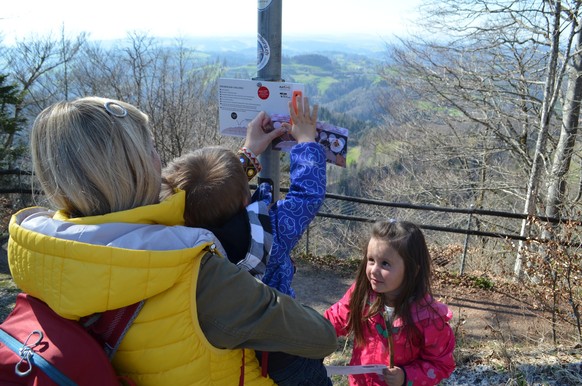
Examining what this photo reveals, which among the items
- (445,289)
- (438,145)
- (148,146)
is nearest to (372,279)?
(148,146)

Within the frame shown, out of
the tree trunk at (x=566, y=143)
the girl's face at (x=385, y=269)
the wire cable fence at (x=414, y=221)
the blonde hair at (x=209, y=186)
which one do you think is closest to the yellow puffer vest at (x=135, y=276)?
the blonde hair at (x=209, y=186)

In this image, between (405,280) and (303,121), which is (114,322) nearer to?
(303,121)

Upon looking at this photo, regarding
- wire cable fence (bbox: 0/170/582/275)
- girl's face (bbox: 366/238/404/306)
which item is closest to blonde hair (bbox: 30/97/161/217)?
girl's face (bbox: 366/238/404/306)

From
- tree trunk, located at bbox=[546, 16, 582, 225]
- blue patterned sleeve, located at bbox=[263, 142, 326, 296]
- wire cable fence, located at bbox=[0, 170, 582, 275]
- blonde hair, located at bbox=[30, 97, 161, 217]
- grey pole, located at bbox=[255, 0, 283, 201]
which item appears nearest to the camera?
blonde hair, located at bbox=[30, 97, 161, 217]

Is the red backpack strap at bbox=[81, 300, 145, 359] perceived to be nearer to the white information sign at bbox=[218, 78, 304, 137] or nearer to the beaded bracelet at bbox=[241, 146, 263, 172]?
the beaded bracelet at bbox=[241, 146, 263, 172]

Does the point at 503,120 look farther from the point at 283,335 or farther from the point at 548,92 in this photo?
the point at 283,335

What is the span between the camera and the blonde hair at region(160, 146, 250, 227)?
4.61 feet

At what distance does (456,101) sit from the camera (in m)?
12.4

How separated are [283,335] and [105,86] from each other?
55.6 feet

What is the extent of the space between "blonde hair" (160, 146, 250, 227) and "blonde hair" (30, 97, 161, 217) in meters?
0.20

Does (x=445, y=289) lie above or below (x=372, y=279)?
below

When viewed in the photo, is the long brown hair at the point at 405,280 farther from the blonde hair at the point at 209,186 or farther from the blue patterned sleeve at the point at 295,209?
the blonde hair at the point at 209,186

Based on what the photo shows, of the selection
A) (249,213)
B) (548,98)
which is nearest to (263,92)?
(249,213)

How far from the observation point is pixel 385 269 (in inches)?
79.6
